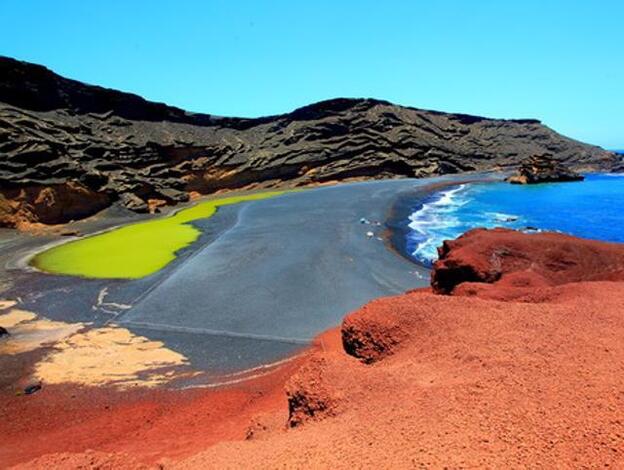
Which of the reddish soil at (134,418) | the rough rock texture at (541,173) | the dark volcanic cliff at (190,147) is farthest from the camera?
the rough rock texture at (541,173)

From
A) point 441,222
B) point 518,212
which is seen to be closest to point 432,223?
point 441,222

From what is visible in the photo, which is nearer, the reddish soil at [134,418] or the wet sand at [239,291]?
the reddish soil at [134,418]

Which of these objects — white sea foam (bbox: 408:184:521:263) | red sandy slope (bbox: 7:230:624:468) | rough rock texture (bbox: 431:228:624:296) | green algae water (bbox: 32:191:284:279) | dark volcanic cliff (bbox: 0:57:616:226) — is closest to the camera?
red sandy slope (bbox: 7:230:624:468)

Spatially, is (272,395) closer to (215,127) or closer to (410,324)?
(410,324)

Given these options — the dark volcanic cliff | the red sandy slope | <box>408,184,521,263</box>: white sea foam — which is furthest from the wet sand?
the dark volcanic cliff

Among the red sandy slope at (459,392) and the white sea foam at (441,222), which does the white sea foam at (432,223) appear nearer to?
the white sea foam at (441,222)

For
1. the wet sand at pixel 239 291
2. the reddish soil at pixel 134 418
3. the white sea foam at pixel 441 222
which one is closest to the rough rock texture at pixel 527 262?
the reddish soil at pixel 134 418

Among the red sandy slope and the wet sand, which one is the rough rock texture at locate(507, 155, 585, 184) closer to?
the wet sand
